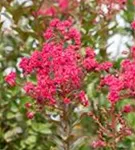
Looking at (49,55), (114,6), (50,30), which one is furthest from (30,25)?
(49,55)

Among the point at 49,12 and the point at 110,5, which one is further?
the point at 49,12

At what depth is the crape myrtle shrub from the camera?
8.95 ft

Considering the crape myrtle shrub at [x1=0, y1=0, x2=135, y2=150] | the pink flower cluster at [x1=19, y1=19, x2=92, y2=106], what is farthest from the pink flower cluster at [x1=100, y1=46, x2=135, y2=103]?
the pink flower cluster at [x1=19, y1=19, x2=92, y2=106]

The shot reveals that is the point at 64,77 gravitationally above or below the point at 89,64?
below

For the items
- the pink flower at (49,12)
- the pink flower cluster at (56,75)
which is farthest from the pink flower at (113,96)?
the pink flower at (49,12)

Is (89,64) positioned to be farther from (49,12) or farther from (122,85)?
(49,12)

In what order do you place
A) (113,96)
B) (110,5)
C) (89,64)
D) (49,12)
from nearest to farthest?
(113,96), (89,64), (110,5), (49,12)

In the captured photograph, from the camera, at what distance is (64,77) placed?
2.65 meters

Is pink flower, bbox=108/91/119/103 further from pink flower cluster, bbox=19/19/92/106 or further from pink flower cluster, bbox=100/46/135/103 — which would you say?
pink flower cluster, bbox=19/19/92/106

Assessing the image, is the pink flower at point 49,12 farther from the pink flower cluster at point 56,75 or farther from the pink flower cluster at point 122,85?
the pink flower cluster at point 122,85

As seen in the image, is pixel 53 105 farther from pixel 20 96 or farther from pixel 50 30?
pixel 20 96

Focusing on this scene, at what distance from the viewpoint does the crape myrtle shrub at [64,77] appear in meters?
2.73

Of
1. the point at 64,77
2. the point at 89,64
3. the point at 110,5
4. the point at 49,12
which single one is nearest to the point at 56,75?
the point at 64,77

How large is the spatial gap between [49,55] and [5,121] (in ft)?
5.01
